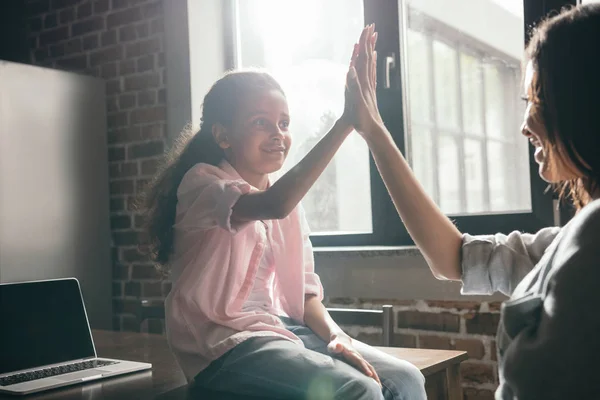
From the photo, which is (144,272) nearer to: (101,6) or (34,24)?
(101,6)

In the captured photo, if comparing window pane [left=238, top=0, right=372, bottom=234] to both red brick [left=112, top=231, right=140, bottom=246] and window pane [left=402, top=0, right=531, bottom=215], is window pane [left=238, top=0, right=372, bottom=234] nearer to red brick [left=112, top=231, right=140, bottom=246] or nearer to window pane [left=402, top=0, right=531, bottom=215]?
window pane [left=402, top=0, right=531, bottom=215]

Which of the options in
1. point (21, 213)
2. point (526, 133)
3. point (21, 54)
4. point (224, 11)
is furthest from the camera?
point (21, 54)

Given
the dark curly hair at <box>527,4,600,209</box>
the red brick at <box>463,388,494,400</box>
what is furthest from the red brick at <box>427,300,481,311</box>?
the dark curly hair at <box>527,4,600,209</box>

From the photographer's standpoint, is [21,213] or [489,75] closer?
[489,75]

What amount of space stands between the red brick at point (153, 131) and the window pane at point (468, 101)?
1163 millimetres

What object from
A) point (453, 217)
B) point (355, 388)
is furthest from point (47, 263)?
point (355, 388)

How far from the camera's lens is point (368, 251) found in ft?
8.59

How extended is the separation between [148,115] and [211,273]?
200cm

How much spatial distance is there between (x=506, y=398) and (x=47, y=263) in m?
2.56

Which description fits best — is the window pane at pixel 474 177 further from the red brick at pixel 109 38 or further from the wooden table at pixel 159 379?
the red brick at pixel 109 38

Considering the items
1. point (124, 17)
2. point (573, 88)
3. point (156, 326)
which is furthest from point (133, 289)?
point (573, 88)

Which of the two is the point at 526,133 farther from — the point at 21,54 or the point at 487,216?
the point at 21,54

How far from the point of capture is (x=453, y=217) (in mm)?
2605

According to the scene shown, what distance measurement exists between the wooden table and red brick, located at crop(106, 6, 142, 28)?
1.91m
